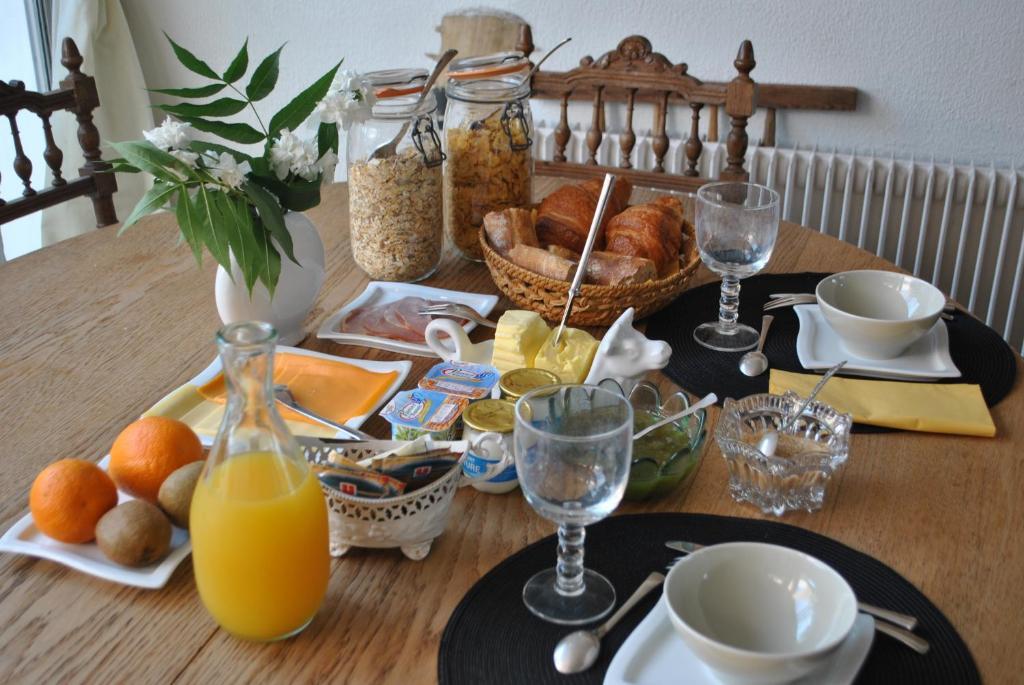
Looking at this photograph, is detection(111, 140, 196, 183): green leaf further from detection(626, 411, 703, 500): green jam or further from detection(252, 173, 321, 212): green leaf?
detection(626, 411, 703, 500): green jam

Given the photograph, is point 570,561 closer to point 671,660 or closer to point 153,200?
point 671,660

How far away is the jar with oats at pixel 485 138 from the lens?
140cm

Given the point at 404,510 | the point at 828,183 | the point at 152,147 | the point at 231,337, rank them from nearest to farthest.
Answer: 1. the point at 231,337
2. the point at 404,510
3. the point at 152,147
4. the point at 828,183

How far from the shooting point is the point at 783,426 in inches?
40.8

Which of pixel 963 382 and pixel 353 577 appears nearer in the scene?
pixel 353 577

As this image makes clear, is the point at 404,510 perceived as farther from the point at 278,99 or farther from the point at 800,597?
the point at 278,99

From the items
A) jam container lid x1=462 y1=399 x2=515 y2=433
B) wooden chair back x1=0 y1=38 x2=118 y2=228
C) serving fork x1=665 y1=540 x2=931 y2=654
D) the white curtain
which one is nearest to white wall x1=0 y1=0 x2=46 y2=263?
the white curtain

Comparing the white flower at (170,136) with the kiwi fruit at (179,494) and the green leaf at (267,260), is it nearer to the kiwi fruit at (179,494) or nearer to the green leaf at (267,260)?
the green leaf at (267,260)

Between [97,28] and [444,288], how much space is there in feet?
6.05

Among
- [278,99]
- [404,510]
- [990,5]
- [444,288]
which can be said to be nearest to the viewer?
[404,510]

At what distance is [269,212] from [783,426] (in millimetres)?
606

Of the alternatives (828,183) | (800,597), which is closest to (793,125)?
(828,183)

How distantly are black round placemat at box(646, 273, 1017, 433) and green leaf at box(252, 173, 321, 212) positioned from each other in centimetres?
46

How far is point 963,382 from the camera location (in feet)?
3.78
